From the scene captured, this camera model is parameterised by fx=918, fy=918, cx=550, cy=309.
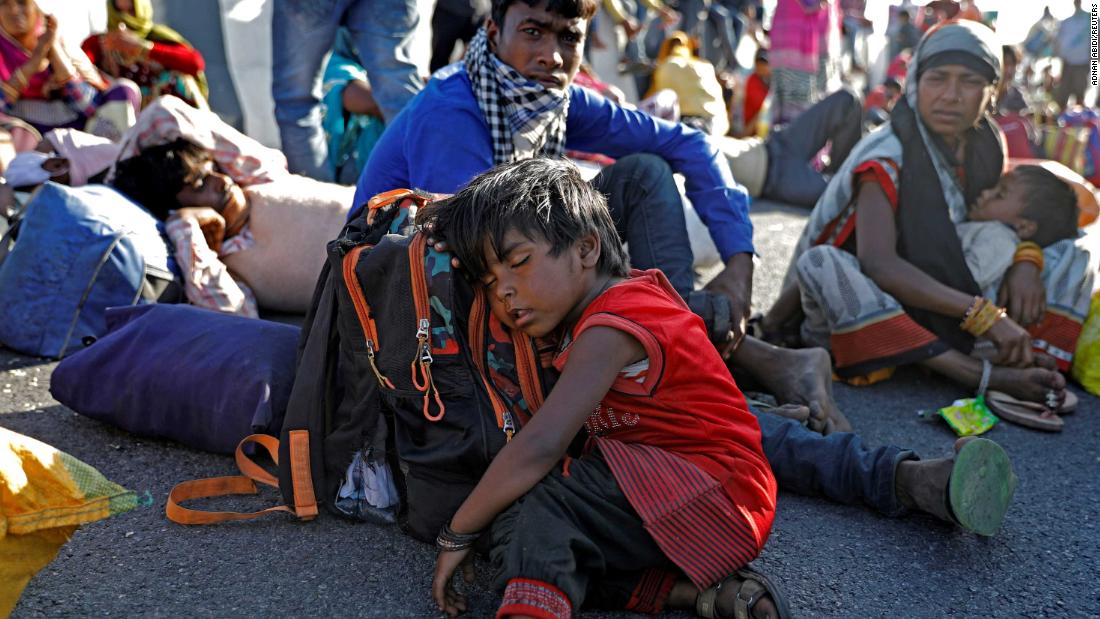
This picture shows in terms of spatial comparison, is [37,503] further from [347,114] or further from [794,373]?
[347,114]

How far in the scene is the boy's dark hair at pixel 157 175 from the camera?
3.30 m

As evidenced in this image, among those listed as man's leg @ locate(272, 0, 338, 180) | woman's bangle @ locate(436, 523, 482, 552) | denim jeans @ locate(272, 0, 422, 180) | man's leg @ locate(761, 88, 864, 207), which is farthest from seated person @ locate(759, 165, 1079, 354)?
man's leg @ locate(761, 88, 864, 207)

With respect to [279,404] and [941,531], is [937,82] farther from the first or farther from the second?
[279,404]

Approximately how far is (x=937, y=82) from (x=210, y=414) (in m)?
2.72

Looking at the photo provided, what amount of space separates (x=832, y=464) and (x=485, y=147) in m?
1.27

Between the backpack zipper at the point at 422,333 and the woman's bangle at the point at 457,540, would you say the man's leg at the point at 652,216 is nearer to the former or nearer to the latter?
the backpack zipper at the point at 422,333

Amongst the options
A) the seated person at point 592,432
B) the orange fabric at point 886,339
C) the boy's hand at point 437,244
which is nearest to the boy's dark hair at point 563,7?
the seated person at point 592,432

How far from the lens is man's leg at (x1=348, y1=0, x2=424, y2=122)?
4.22 meters

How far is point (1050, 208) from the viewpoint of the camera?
11.2ft

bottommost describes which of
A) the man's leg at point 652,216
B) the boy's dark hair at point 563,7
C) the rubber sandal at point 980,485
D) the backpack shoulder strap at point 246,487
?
the backpack shoulder strap at point 246,487

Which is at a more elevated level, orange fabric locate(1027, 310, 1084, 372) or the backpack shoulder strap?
orange fabric locate(1027, 310, 1084, 372)

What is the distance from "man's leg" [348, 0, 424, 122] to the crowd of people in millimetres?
Result: 12

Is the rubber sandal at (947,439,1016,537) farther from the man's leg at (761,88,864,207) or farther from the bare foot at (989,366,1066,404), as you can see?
the man's leg at (761,88,864,207)

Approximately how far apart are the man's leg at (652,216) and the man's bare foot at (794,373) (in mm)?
418
